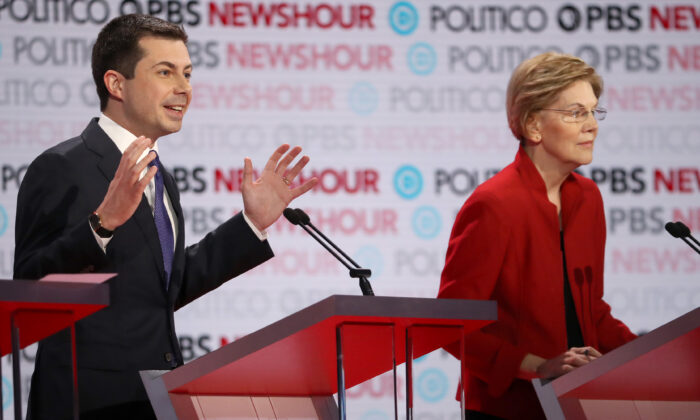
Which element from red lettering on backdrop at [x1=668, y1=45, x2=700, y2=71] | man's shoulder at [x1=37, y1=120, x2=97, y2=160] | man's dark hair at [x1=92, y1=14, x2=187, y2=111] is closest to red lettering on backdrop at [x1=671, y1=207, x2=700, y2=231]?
red lettering on backdrop at [x1=668, y1=45, x2=700, y2=71]

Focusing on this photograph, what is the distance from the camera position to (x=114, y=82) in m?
2.86

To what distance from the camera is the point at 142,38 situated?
114 inches

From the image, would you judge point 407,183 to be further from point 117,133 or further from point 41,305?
point 41,305

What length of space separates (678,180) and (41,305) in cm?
330

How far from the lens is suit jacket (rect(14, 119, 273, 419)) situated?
2422mm

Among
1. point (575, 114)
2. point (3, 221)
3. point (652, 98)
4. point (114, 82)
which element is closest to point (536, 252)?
point (575, 114)

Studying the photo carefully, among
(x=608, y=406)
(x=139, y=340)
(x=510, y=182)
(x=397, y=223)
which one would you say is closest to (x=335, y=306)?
(x=139, y=340)

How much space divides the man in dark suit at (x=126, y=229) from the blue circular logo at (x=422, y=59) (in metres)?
1.62

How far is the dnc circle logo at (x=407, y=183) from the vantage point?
4.36m

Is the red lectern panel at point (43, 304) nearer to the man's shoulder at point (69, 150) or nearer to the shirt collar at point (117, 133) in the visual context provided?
the man's shoulder at point (69, 150)

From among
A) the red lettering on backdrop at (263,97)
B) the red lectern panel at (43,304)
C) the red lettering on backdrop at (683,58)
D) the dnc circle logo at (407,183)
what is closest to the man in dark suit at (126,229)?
the red lectern panel at (43,304)

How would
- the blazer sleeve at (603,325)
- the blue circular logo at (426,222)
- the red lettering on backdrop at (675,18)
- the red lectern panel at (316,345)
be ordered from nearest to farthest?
the red lectern panel at (316,345), the blazer sleeve at (603,325), the blue circular logo at (426,222), the red lettering on backdrop at (675,18)

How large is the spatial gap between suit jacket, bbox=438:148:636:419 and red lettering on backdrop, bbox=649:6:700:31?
1790 mm

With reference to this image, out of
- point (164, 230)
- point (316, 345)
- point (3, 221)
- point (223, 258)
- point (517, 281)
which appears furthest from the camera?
point (3, 221)
